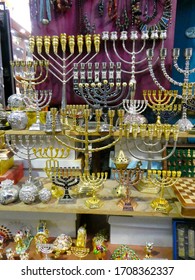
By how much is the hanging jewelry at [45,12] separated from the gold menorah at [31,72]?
0.79 ft

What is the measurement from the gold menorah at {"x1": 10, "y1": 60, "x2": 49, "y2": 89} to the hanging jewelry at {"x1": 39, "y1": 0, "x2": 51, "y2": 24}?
0.79 ft

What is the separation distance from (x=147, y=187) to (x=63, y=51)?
0.88 metres

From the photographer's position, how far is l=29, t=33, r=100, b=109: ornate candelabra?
4.14ft

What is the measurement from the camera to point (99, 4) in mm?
1269

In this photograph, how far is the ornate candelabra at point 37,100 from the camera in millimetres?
1215

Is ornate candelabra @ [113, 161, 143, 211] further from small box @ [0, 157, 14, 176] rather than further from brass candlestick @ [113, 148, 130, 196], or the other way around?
small box @ [0, 157, 14, 176]

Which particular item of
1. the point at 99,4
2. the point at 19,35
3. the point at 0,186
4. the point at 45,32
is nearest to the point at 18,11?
the point at 19,35

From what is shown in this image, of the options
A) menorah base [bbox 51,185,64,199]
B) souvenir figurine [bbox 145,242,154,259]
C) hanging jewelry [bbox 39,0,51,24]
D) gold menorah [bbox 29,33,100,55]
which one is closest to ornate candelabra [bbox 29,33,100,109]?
gold menorah [bbox 29,33,100,55]

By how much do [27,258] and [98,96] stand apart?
862 millimetres

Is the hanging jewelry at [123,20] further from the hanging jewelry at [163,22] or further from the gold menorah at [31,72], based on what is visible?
the gold menorah at [31,72]

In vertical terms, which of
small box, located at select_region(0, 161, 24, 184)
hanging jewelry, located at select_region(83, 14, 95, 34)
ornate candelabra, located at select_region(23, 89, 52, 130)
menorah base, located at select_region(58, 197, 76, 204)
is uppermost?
hanging jewelry, located at select_region(83, 14, 95, 34)

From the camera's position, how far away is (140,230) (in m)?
1.09

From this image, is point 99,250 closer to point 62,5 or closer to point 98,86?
point 98,86

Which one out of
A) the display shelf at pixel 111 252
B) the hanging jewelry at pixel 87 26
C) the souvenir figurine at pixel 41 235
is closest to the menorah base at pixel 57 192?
the souvenir figurine at pixel 41 235
